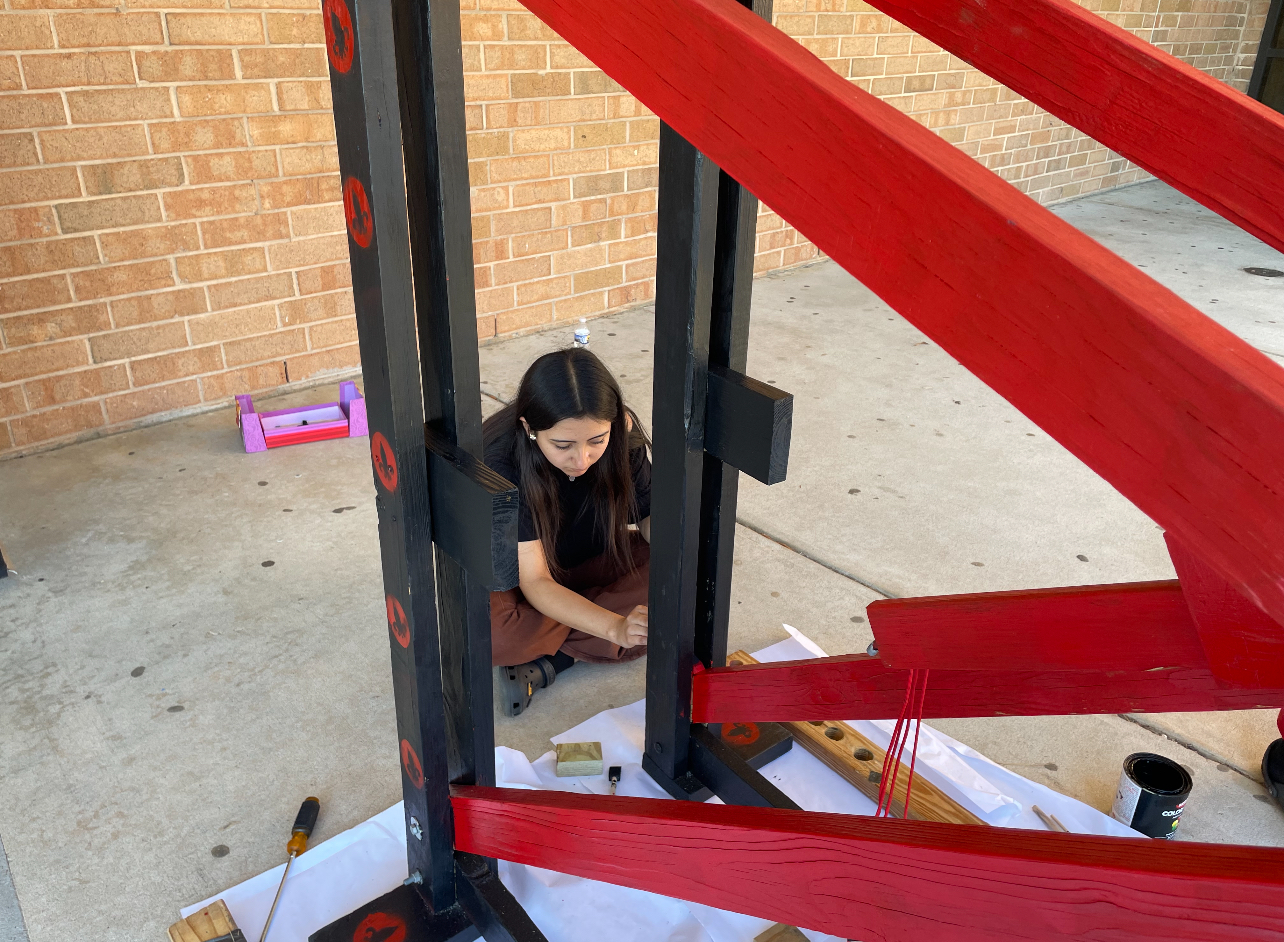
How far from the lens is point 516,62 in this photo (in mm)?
4176

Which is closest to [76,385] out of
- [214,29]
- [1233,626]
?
[214,29]

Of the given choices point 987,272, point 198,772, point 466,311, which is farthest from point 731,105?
point 198,772

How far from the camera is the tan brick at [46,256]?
3164 millimetres

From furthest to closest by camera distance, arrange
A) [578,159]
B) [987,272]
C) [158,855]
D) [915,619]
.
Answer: [578,159]
[158,855]
[915,619]
[987,272]

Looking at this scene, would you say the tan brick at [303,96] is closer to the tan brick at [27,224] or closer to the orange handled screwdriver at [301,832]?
the tan brick at [27,224]

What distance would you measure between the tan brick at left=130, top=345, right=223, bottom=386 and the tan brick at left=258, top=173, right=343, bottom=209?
0.60m

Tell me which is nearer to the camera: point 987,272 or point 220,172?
point 987,272

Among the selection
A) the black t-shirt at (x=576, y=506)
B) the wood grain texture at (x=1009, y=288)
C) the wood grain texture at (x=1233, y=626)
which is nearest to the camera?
the wood grain texture at (x=1009, y=288)

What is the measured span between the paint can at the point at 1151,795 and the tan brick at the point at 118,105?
344 cm

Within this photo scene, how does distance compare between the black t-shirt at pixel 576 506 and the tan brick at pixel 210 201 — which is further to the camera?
the tan brick at pixel 210 201

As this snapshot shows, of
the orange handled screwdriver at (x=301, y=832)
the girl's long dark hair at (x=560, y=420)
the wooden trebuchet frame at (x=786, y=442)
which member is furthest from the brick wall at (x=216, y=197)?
the wooden trebuchet frame at (x=786, y=442)

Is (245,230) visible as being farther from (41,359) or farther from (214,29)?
(41,359)

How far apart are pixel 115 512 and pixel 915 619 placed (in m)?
2.66

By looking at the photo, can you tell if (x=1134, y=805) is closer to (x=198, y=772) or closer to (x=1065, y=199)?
(x=198, y=772)
